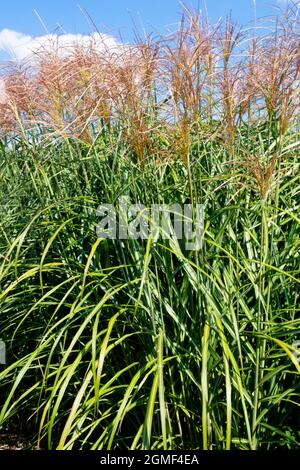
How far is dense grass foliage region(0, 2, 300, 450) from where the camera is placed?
277 centimetres

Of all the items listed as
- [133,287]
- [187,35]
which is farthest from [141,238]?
[187,35]

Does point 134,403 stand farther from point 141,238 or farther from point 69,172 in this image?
point 69,172

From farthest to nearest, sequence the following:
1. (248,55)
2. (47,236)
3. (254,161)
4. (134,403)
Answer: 1. (47,236)
2. (248,55)
3. (134,403)
4. (254,161)

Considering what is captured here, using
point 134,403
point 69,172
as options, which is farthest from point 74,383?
point 69,172

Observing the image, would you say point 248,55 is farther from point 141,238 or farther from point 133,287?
point 133,287

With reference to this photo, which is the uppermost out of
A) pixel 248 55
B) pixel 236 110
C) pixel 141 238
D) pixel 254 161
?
pixel 248 55

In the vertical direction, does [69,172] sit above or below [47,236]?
above

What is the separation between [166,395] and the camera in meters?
3.07

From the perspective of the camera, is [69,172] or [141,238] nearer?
[141,238]

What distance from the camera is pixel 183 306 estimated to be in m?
2.96

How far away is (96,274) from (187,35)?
1150 millimetres

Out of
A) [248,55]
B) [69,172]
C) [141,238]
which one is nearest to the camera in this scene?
[141,238]

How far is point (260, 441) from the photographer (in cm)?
294

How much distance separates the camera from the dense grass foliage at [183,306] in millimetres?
2770
